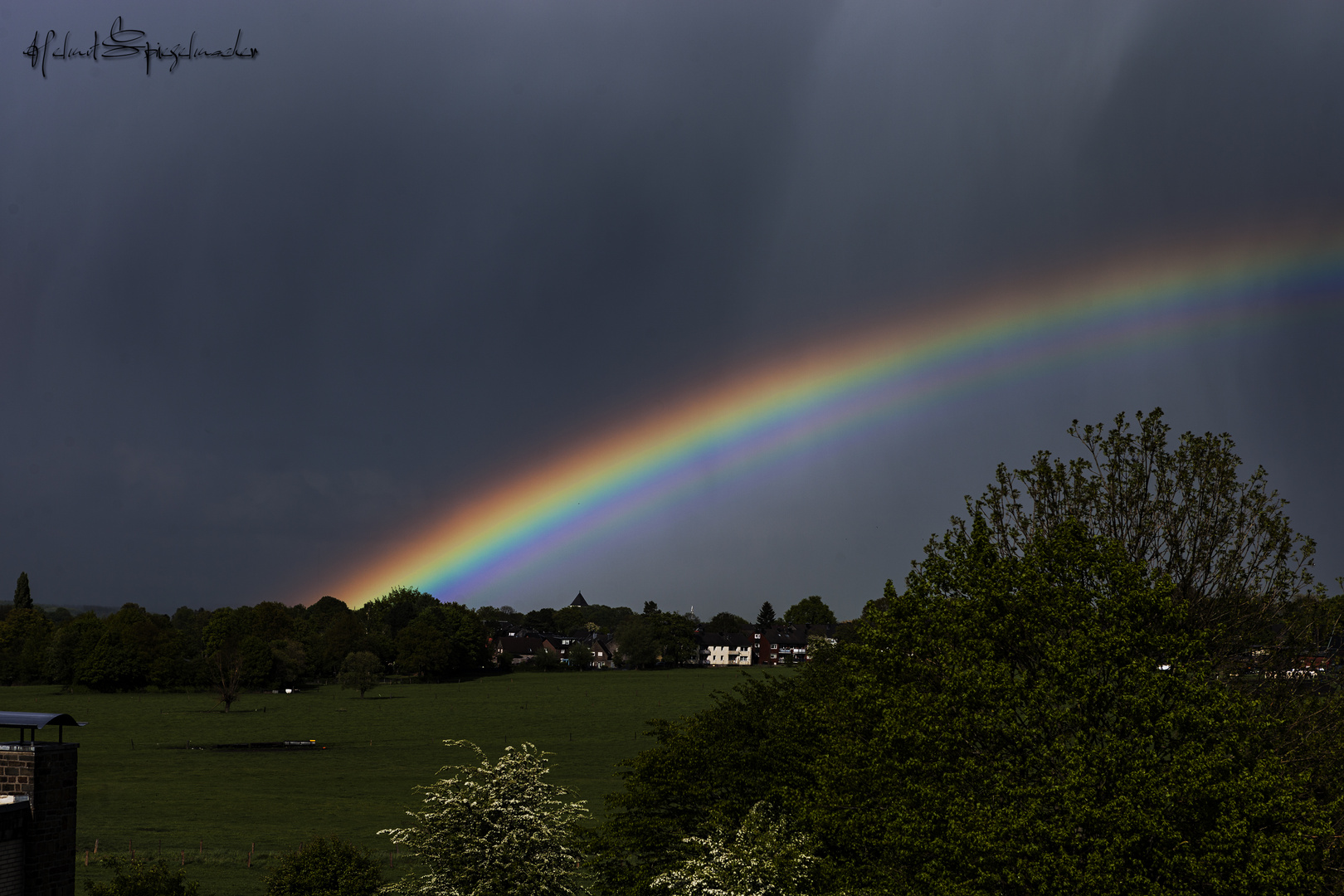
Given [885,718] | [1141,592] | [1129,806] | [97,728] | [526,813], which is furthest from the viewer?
[97,728]

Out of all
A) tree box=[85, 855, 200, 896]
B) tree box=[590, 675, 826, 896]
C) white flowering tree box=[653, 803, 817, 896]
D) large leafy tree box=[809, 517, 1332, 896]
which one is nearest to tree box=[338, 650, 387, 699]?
tree box=[590, 675, 826, 896]

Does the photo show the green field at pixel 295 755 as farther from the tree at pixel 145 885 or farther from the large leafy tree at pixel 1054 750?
the large leafy tree at pixel 1054 750

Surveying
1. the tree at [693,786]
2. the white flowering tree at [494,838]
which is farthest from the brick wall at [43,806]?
the tree at [693,786]

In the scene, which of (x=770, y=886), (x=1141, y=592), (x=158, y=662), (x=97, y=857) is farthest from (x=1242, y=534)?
(x=158, y=662)

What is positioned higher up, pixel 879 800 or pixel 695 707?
pixel 879 800

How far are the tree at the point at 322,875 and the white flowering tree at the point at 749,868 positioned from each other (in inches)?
485

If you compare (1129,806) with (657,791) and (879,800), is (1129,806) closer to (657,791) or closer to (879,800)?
(879,800)

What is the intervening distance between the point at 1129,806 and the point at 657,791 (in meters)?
17.3

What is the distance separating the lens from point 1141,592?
24.9m

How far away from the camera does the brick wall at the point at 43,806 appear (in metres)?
17.5

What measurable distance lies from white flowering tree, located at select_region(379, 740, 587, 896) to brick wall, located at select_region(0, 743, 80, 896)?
12994 millimetres

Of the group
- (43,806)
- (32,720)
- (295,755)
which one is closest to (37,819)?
(43,806)

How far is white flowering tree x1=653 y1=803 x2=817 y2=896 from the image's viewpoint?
26266 mm

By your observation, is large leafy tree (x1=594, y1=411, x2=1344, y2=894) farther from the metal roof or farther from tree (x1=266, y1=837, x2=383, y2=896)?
the metal roof
